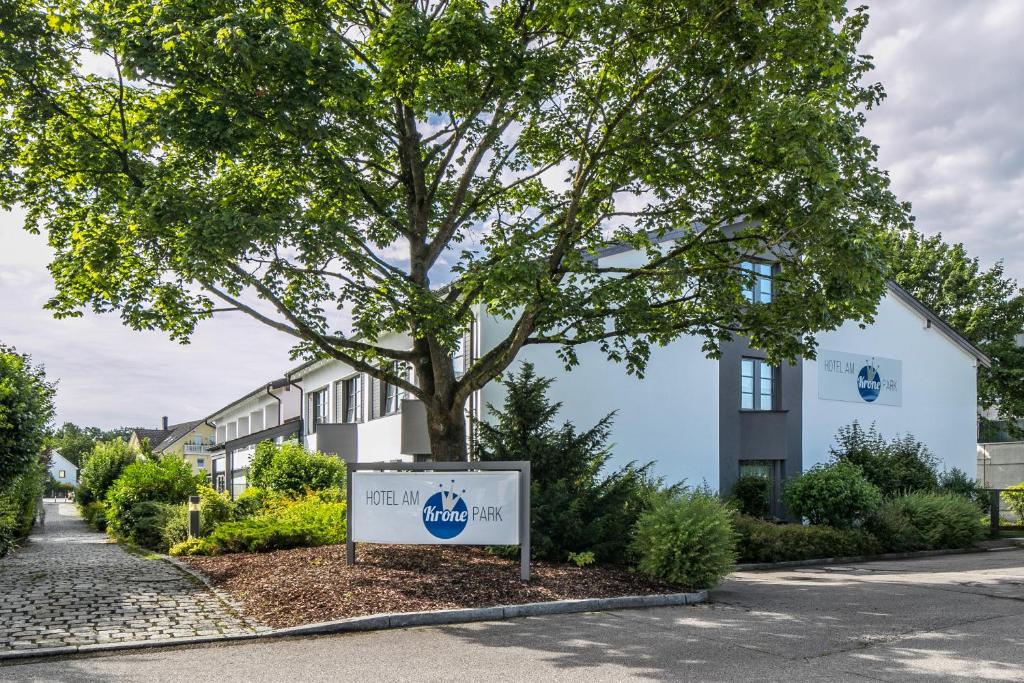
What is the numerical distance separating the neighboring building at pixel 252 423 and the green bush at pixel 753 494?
1729cm

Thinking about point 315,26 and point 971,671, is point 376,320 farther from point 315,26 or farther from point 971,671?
point 971,671

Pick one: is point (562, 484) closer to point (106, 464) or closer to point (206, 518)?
point (206, 518)

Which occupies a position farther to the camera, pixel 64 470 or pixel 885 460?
pixel 64 470

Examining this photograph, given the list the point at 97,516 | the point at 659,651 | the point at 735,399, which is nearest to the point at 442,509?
the point at 659,651

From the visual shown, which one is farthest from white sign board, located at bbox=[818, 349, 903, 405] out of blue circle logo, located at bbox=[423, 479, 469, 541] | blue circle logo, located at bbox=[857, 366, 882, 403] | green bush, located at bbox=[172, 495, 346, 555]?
blue circle logo, located at bbox=[423, 479, 469, 541]

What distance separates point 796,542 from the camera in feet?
59.4

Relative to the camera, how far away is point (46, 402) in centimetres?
1847

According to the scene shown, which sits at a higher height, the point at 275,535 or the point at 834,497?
the point at 834,497

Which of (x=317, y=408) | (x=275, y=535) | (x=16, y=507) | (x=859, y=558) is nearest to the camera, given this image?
(x=275, y=535)

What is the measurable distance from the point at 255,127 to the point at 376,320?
→ 3.61 meters

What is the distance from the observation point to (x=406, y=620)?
9.46m

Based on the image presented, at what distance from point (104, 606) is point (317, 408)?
74.2 feet

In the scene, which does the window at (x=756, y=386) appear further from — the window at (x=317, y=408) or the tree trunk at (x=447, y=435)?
the window at (x=317, y=408)

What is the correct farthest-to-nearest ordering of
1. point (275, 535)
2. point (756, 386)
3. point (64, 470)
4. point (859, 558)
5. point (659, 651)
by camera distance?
point (64, 470) → point (756, 386) → point (859, 558) → point (275, 535) → point (659, 651)
